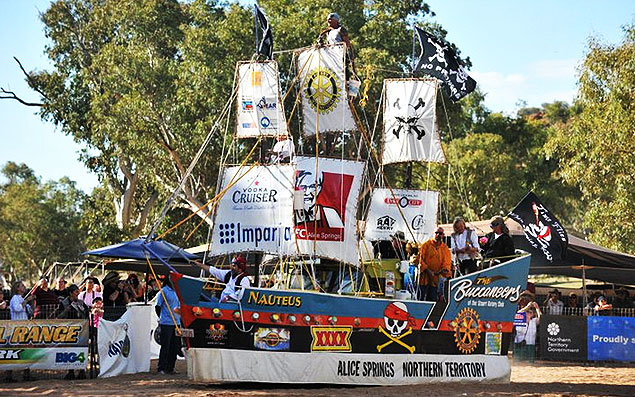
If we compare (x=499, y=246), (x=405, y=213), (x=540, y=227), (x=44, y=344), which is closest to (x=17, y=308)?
(x=44, y=344)

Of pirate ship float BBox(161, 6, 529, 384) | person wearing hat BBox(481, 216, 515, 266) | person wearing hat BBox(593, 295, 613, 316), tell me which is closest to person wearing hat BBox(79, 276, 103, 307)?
pirate ship float BBox(161, 6, 529, 384)

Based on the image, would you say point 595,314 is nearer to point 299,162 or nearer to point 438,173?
point 299,162

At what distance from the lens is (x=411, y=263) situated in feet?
66.1

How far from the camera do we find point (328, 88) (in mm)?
22625

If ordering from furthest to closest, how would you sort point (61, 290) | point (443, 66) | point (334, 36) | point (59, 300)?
point (443, 66)
point (334, 36)
point (61, 290)
point (59, 300)

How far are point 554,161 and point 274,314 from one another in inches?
1818

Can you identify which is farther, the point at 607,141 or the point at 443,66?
the point at 607,141

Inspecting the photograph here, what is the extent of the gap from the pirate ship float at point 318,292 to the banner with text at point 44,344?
9.69ft

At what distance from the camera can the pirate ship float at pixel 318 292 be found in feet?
57.7

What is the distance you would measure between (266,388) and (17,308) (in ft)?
17.8

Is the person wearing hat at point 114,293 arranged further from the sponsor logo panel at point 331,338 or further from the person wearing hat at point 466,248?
the person wearing hat at point 466,248

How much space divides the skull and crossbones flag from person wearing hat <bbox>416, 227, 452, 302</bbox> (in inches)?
264

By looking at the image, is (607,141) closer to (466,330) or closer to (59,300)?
(466,330)

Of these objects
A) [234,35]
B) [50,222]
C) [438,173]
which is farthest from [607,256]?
[50,222]
